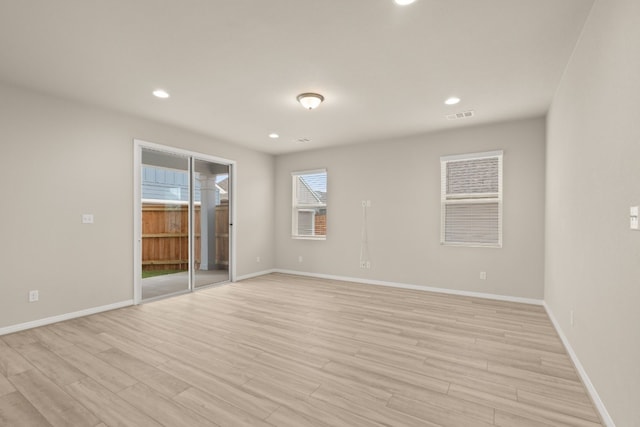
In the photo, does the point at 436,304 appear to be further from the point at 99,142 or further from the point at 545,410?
the point at 99,142

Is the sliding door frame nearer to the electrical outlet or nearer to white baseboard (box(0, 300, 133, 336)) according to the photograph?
white baseboard (box(0, 300, 133, 336))

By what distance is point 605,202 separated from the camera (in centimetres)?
184

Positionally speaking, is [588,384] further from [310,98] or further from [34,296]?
[34,296]

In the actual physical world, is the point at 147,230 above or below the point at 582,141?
below

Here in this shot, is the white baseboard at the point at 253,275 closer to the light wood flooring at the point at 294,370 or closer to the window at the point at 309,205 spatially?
the window at the point at 309,205

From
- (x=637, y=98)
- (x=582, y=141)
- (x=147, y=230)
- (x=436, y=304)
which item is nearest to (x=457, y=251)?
(x=436, y=304)

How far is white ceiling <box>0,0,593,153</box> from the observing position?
211cm

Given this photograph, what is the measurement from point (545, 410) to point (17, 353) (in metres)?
4.20

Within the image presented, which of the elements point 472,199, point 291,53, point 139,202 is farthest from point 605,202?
point 139,202

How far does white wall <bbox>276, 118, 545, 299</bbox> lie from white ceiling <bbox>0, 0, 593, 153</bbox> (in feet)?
2.48

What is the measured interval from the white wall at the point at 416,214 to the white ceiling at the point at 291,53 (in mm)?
755

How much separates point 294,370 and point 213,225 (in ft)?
13.4

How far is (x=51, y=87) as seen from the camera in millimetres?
3295

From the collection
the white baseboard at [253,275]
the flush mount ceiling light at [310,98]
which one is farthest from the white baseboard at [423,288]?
the flush mount ceiling light at [310,98]
